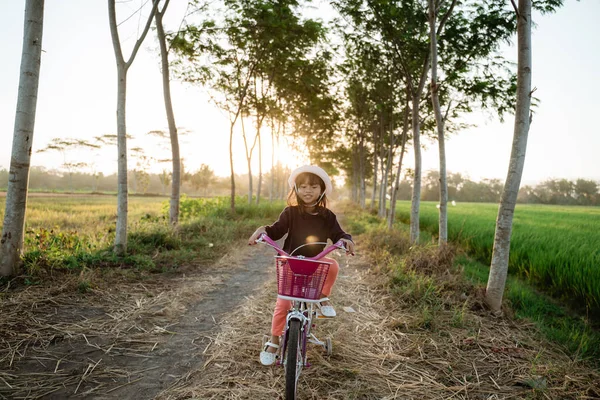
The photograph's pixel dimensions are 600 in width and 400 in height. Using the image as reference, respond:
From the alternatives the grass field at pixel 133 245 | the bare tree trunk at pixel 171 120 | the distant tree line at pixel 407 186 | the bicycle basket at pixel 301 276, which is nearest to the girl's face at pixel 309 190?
the bicycle basket at pixel 301 276

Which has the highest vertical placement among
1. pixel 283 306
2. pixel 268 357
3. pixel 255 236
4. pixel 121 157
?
pixel 121 157

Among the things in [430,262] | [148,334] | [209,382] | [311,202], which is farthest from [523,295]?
[148,334]

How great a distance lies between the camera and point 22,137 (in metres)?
4.61

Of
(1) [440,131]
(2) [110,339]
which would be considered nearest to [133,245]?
(2) [110,339]

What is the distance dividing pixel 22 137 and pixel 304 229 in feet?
15.4

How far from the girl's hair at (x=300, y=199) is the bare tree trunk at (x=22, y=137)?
14.4ft

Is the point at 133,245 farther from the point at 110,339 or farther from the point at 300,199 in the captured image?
the point at 300,199

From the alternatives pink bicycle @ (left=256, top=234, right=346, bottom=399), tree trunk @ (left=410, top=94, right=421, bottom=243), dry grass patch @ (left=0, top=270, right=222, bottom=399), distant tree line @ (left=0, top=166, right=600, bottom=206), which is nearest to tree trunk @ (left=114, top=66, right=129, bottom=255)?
dry grass patch @ (left=0, top=270, right=222, bottom=399)

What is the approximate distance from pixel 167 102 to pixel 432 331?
29.0ft

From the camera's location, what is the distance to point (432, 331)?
3857mm

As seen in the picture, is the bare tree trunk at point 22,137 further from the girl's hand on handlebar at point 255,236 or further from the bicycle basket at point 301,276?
the bicycle basket at point 301,276

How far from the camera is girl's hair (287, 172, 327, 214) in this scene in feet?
9.64

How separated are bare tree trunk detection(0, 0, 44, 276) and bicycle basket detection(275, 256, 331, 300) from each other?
4.73 m

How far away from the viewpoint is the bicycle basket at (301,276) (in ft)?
6.87
